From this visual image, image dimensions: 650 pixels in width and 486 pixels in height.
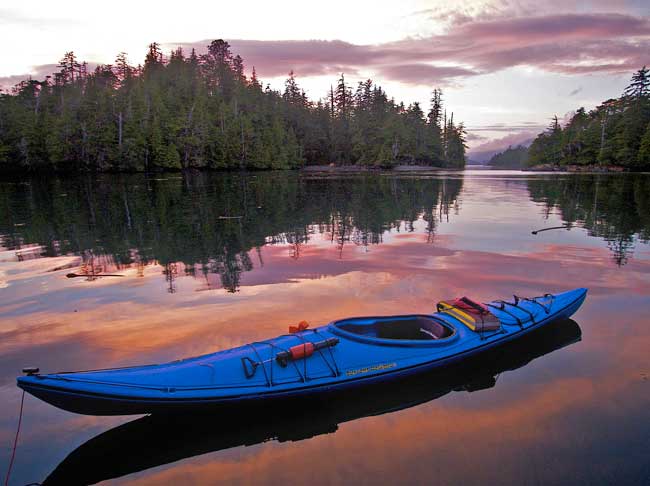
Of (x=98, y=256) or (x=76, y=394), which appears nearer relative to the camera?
(x=76, y=394)

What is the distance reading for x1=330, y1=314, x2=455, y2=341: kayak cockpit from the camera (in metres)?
8.16

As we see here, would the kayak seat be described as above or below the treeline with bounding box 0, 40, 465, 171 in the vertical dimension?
below

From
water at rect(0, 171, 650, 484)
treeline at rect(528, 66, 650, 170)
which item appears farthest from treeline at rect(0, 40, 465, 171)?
water at rect(0, 171, 650, 484)

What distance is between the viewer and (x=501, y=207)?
101 ft

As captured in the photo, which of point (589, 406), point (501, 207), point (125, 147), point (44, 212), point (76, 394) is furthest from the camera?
point (125, 147)

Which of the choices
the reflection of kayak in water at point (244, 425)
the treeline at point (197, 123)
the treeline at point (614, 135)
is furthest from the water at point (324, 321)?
the treeline at point (614, 135)

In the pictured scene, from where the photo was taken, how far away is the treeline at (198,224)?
1611cm

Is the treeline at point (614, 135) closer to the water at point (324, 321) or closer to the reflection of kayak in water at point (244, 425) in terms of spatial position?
the water at point (324, 321)

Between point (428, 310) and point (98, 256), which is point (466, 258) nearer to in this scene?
point (428, 310)

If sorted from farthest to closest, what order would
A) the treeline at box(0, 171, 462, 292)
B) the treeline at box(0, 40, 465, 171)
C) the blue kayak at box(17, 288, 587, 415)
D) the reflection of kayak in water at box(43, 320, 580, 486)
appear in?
the treeline at box(0, 40, 465, 171) < the treeline at box(0, 171, 462, 292) < the reflection of kayak in water at box(43, 320, 580, 486) < the blue kayak at box(17, 288, 587, 415)

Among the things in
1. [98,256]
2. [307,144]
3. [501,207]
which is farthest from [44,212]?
[307,144]

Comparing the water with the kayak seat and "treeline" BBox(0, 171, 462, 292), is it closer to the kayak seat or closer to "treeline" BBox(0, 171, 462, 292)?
"treeline" BBox(0, 171, 462, 292)

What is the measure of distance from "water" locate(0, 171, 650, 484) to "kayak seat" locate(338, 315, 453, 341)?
869 millimetres

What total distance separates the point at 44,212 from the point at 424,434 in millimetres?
27653
